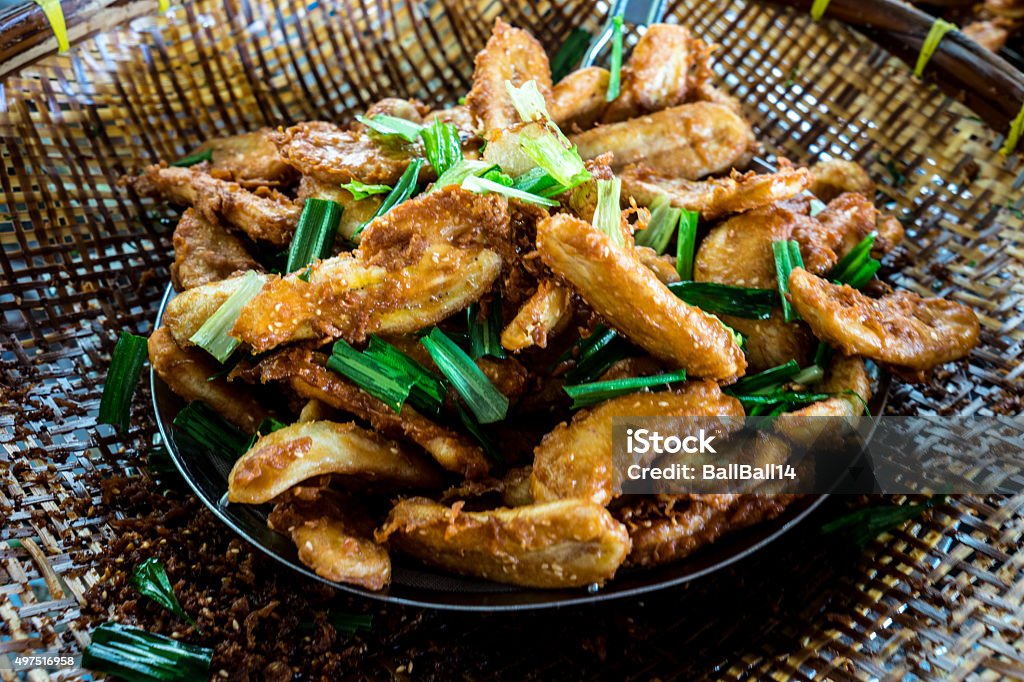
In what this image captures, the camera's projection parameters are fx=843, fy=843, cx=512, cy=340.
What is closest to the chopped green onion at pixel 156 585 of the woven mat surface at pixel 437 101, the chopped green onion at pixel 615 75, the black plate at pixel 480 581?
the woven mat surface at pixel 437 101

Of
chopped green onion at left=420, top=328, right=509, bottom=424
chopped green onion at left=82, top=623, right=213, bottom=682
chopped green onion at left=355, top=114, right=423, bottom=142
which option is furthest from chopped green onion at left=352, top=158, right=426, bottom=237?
chopped green onion at left=82, top=623, right=213, bottom=682

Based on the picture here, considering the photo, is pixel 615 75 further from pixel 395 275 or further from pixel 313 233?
pixel 395 275

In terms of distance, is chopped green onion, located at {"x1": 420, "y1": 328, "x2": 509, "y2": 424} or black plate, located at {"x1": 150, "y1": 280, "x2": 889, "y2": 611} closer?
black plate, located at {"x1": 150, "y1": 280, "x2": 889, "y2": 611}

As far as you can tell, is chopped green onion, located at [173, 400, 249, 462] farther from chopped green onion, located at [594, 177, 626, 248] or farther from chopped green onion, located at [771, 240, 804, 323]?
chopped green onion, located at [771, 240, 804, 323]

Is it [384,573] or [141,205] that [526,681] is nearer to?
[384,573]

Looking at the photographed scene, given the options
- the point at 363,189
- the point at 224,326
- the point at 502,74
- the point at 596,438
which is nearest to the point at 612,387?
the point at 596,438
